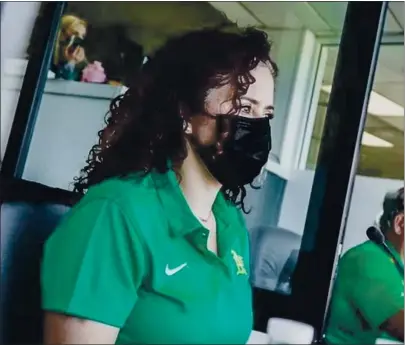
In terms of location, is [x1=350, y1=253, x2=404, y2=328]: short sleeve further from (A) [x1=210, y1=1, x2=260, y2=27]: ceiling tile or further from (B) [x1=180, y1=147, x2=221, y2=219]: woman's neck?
(A) [x1=210, y1=1, x2=260, y2=27]: ceiling tile

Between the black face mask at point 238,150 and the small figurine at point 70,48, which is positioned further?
the small figurine at point 70,48

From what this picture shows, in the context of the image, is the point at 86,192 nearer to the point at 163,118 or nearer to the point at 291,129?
the point at 163,118

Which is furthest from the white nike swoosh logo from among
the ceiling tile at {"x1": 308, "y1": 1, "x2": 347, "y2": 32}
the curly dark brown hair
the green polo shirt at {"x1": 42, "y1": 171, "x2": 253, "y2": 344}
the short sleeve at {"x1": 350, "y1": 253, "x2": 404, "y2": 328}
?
the ceiling tile at {"x1": 308, "y1": 1, "x2": 347, "y2": 32}

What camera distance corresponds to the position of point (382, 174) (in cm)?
77

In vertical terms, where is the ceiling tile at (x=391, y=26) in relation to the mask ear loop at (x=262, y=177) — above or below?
above

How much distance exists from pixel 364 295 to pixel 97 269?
12.9 inches

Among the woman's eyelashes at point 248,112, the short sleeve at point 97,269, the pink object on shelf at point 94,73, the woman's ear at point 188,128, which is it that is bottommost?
the short sleeve at point 97,269

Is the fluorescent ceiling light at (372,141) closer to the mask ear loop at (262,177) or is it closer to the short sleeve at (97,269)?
the mask ear loop at (262,177)

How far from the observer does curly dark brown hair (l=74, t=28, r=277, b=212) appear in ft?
2.43

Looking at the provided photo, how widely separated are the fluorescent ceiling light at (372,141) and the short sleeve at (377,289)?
5.4 inches

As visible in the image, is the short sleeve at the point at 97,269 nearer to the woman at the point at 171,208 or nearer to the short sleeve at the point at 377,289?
the woman at the point at 171,208

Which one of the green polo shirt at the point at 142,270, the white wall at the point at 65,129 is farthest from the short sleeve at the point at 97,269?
the white wall at the point at 65,129

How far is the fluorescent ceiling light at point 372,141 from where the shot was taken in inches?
30.3

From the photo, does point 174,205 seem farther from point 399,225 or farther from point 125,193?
point 399,225
